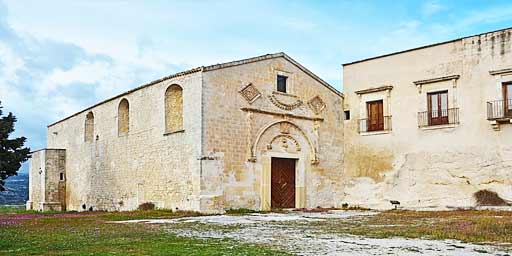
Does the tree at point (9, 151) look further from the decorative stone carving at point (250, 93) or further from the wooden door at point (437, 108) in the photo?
the wooden door at point (437, 108)

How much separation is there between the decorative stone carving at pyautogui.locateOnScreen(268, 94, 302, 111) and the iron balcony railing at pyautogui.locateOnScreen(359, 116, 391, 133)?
3.22 meters

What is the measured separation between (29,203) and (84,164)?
5669 millimetres

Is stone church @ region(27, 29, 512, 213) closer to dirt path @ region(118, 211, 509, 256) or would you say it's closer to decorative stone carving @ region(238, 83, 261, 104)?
decorative stone carving @ region(238, 83, 261, 104)

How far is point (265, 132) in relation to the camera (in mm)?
23797

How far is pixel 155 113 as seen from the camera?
2428cm

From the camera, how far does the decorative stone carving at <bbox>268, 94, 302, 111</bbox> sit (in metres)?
24.2

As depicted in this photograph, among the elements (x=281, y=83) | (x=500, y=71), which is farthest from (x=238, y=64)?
(x=500, y=71)

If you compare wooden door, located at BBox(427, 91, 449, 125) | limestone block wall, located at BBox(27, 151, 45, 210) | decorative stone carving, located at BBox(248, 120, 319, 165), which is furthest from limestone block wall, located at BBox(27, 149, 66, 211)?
wooden door, located at BBox(427, 91, 449, 125)

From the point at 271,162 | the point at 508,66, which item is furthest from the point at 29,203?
the point at 508,66

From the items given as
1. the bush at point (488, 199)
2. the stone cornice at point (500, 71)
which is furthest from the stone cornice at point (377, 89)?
the bush at point (488, 199)

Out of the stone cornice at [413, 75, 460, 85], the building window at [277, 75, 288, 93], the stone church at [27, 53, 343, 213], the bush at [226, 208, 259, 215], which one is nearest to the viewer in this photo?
the bush at [226, 208, 259, 215]

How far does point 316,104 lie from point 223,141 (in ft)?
18.5

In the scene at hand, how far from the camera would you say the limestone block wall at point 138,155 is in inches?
866

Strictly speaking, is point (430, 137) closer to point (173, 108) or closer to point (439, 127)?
point (439, 127)
